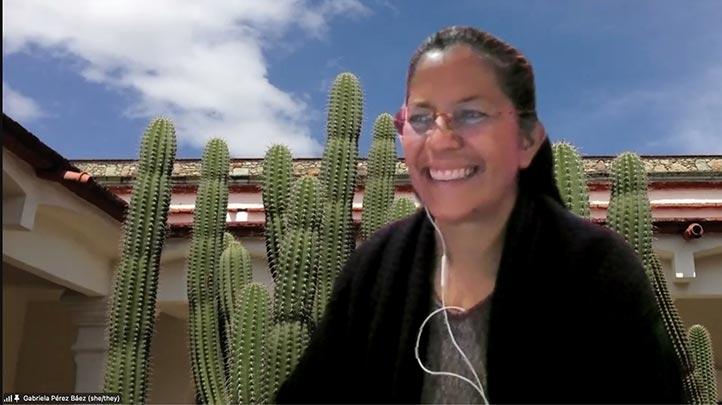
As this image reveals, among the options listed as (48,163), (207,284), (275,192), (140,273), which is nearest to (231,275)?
(207,284)

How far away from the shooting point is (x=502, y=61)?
1545 millimetres

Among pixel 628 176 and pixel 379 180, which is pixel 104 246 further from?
pixel 628 176

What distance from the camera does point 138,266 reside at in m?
5.39

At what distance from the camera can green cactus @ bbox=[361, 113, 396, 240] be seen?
5453mm

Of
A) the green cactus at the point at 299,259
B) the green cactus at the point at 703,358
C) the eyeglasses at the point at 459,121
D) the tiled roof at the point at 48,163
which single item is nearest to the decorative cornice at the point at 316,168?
the tiled roof at the point at 48,163

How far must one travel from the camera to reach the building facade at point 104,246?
6.19m

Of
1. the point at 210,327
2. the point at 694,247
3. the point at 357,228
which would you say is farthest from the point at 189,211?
the point at 694,247

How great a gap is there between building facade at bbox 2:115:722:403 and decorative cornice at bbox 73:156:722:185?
0.01 m

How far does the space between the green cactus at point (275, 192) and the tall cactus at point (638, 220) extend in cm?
213

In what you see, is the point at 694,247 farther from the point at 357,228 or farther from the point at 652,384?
the point at 652,384

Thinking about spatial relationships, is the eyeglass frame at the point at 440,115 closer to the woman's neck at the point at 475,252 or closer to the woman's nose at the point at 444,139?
the woman's nose at the point at 444,139

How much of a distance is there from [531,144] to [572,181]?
2.35 meters

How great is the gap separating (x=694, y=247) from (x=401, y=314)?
638 centimetres

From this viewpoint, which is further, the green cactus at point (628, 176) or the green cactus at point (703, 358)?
the green cactus at point (703, 358)
